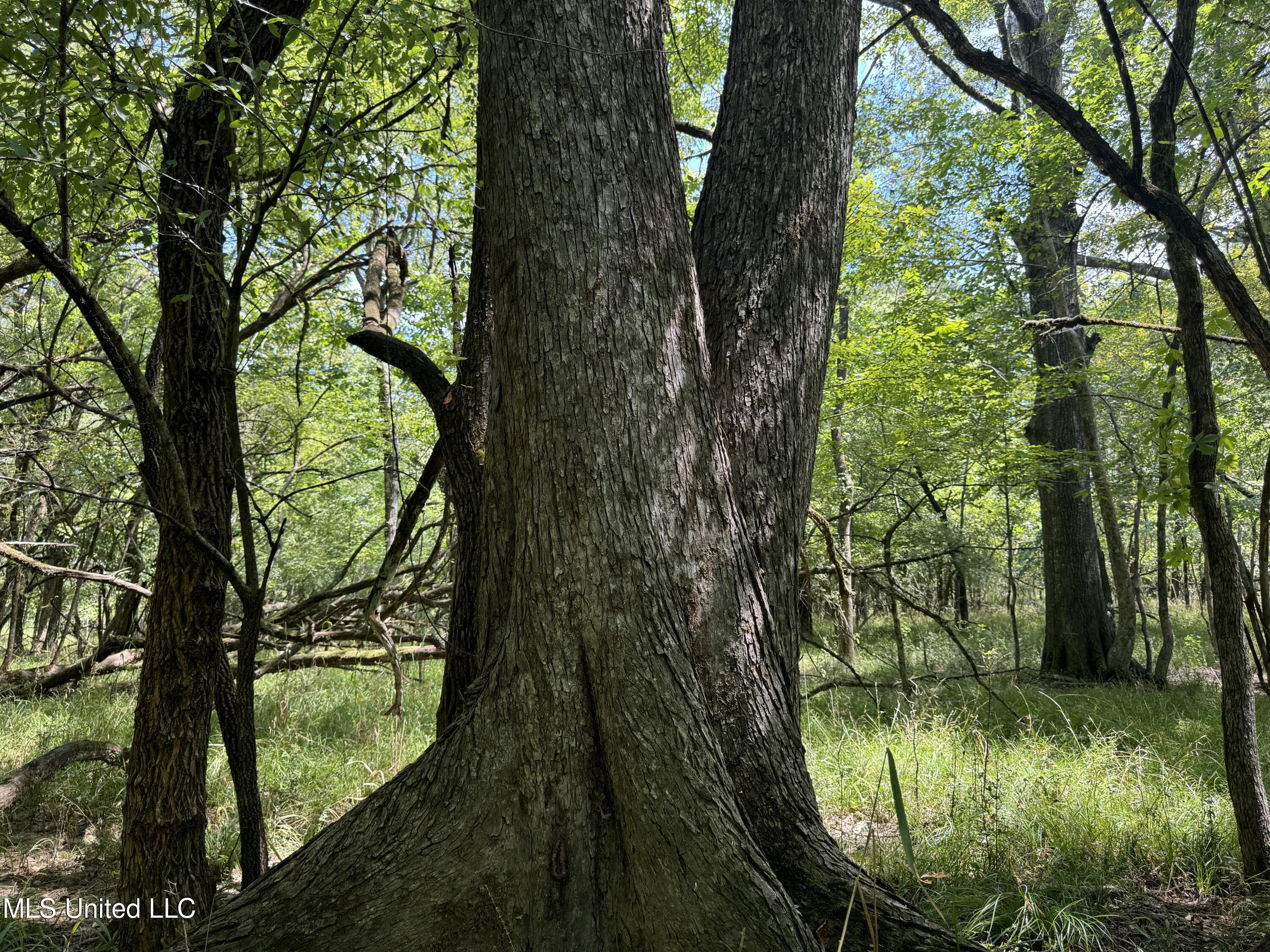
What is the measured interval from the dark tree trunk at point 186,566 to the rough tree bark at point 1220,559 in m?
3.46

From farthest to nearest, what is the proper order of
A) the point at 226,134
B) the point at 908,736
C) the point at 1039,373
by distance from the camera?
the point at 1039,373, the point at 908,736, the point at 226,134

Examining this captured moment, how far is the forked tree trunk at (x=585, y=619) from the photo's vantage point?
→ 1.53 meters

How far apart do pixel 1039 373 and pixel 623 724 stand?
901cm

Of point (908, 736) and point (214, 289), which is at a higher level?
point (214, 289)

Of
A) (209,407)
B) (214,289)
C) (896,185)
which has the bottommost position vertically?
(209,407)

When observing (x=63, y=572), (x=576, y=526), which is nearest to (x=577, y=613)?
(x=576, y=526)

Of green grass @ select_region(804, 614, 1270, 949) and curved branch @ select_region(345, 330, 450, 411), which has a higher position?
curved branch @ select_region(345, 330, 450, 411)

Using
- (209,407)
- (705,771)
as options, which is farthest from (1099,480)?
(209,407)

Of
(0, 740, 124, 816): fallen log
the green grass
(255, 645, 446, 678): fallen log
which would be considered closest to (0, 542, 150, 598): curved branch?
(0, 740, 124, 816): fallen log

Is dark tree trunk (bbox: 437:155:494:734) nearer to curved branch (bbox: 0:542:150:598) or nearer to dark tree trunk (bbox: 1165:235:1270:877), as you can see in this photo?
curved branch (bbox: 0:542:150:598)

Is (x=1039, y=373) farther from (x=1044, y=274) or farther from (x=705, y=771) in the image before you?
(x=705, y=771)

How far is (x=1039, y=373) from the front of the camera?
8.78 meters

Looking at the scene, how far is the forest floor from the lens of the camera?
8.37 feet

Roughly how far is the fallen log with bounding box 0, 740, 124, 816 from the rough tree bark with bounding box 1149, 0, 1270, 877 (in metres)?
5.25
